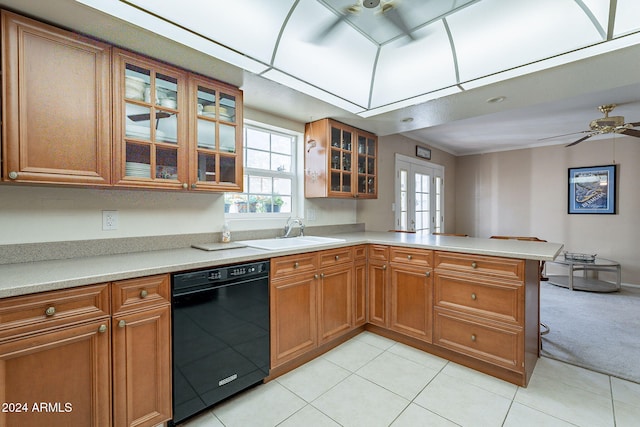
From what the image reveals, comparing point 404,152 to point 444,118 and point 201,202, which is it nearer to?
point 444,118

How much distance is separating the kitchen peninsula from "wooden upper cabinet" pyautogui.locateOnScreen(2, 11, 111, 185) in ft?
1.74

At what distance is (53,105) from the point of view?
146cm

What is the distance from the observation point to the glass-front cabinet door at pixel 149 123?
166 centimetres

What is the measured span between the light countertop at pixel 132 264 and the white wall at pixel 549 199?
4.19 metres

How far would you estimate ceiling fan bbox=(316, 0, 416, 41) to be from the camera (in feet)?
5.70

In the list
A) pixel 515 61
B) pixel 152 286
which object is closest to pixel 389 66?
pixel 515 61

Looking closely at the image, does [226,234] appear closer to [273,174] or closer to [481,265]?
[273,174]

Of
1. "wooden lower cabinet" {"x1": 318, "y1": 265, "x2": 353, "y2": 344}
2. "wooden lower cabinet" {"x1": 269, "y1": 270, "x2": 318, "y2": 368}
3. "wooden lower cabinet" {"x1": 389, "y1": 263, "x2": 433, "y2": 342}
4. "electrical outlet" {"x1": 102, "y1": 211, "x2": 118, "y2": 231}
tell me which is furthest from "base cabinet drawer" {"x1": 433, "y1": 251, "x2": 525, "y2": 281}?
"electrical outlet" {"x1": 102, "y1": 211, "x2": 118, "y2": 231}

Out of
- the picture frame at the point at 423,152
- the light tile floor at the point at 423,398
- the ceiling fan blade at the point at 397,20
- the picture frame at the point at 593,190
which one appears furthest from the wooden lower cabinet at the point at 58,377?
the picture frame at the point at 593,190

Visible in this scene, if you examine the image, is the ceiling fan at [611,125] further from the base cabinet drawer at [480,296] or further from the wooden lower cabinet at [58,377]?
the wooden lower cabinet at [58,377]

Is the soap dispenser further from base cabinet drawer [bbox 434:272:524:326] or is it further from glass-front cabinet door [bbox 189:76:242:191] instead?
base cabinet drawer [bbox 434:272:524:326]

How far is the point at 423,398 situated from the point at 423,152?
408 centimetres

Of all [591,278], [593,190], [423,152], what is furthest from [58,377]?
[593,190]

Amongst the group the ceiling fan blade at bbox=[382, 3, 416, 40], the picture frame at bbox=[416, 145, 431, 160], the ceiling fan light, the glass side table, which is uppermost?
the ceiling fan blade at bbox=[382, 3, 416, 40]
